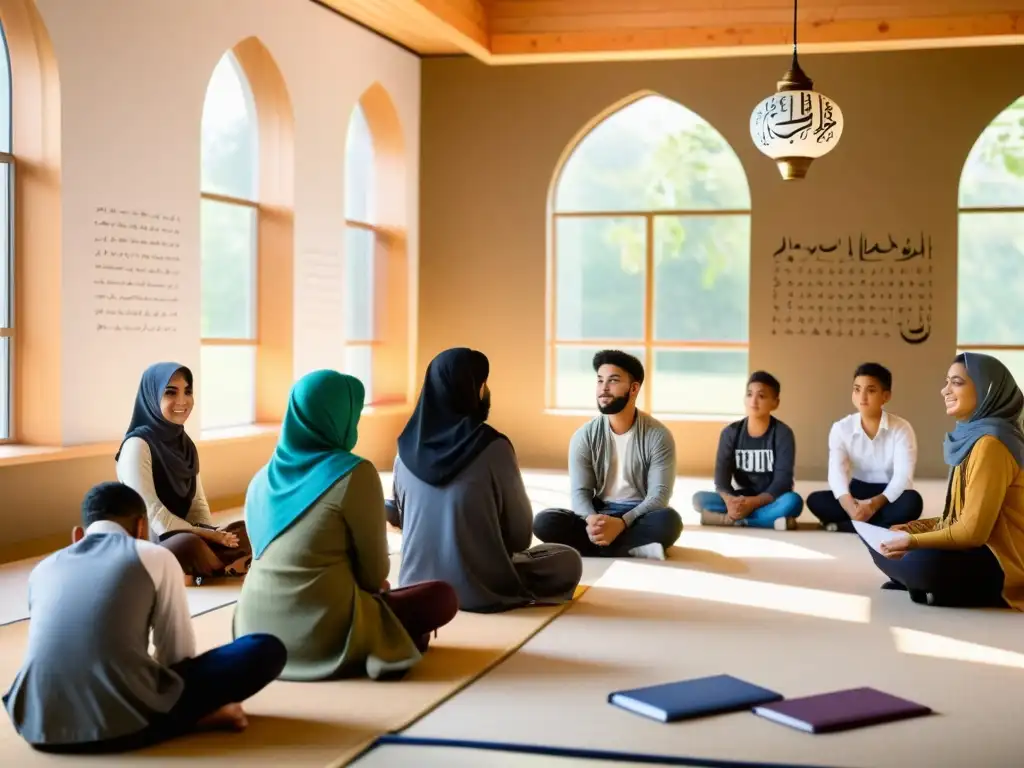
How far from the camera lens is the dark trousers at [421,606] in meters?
3.70

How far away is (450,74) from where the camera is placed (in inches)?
391

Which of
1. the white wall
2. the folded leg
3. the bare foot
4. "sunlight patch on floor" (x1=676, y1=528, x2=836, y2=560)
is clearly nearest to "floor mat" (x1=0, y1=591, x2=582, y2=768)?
the bare foot

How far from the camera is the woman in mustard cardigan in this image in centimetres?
441

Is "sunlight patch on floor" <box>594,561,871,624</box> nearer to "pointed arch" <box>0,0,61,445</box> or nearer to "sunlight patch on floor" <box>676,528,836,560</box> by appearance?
"sunlight patch on floor" <box>676,528,836,560</box>

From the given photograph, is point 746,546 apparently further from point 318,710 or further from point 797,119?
point 318,710

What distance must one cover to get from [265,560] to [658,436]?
258cm

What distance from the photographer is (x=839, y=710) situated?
3.24 meters

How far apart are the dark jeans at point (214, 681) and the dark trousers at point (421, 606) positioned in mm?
668

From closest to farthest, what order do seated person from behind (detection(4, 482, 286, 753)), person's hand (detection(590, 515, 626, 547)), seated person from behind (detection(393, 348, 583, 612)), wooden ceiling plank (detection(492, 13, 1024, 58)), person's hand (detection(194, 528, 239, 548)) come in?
seated person from behind (detection(4, 482, 286, 753)) → seated person from behind (detection(393, 348, 583, 612)) → person's hand (detection(194, 528, 239, 548)) → person's hand (detection(590, 515, 626, 547)) → wooden ceiling plank (detection(492, 13, 1024, 58))

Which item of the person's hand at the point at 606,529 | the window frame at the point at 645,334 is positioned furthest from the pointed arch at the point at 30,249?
the window frame at the point at 645,334

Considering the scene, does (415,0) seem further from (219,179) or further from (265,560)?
(265,560)

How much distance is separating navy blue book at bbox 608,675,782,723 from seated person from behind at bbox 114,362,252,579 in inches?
85.4

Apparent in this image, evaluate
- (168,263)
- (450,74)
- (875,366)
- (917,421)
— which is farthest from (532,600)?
(450,74)

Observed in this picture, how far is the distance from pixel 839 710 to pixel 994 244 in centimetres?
683
